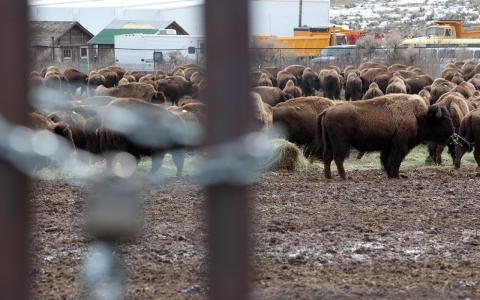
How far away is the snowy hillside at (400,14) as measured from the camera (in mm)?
74500

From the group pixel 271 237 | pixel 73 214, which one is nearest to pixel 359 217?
pixel 271 237

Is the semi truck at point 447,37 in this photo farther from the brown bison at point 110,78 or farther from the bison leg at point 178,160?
the bison leg at point 178,160

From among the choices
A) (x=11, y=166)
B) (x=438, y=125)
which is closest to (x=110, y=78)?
(x=438, y=125)

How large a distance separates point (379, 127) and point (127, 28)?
4217 cm

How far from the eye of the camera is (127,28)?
51625mm

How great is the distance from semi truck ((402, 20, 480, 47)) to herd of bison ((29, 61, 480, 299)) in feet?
106

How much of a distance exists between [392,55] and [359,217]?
1526 inches

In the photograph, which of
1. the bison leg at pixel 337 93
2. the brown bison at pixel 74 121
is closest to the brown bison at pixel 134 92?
the brown bison at pixel 74 121

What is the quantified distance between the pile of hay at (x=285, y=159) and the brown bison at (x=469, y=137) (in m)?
2.94

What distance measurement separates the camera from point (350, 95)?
105 feet

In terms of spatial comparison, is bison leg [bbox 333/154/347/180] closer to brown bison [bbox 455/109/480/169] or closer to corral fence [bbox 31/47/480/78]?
brown bison [bbox 455/109/480/169]

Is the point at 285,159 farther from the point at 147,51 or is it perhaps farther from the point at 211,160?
the point at 147,51

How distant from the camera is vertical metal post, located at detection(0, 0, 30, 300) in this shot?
1.46 metres

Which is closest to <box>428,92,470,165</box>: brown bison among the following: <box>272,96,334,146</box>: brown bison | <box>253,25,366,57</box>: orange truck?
<box>272,96,334,146</box>: brown bison
